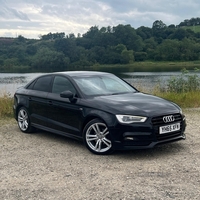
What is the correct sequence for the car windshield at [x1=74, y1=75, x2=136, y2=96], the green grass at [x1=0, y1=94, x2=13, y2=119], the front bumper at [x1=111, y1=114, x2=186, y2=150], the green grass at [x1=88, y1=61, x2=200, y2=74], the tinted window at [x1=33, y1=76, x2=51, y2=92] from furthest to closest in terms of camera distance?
the green grass at [x1=88, y1=61, x2=200, y2=74]
the green grass at [x1=0, y1=94, x2=13, y2=119]
the tinted window at [x1=33, y1=76, x2=51, y2=92]
the car windshield at [x1=74, y1=75, x2=136, y2=96]
the front bumper at [x1=111, y1=114, x2=186, y2=150]

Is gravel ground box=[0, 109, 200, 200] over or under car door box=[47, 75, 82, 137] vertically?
under

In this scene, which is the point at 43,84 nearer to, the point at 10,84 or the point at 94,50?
the point at 10,84

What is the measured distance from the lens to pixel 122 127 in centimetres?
560

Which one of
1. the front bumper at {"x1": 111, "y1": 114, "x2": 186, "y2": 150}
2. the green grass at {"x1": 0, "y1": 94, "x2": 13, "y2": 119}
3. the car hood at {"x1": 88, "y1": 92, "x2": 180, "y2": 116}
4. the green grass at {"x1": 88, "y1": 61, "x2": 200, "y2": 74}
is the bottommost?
the green grass at {"x1": 88, "y1": 61, "x2": 200, "y2": 74}

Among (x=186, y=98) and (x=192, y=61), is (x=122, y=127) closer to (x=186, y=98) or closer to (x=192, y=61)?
(x=186, y=98)

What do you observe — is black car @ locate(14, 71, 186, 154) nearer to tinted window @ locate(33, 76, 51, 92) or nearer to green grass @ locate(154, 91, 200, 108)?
tinted window @ locate(33, 76, 51, 92)

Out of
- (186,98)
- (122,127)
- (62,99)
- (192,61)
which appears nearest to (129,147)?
(122,127)

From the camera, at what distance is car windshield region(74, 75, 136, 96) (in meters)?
6.59

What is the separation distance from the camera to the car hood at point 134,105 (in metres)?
5.68

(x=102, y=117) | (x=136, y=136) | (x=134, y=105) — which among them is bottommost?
(x=136, y=136)

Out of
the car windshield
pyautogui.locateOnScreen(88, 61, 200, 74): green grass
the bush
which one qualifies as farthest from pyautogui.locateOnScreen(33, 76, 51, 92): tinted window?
pyautogui.locateOnScreen(88, 61, 200, 74): green grass

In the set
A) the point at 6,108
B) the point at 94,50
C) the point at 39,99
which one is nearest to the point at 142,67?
the point at 94,50

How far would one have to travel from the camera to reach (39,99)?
24.1 ft

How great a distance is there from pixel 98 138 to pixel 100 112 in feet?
1.55
